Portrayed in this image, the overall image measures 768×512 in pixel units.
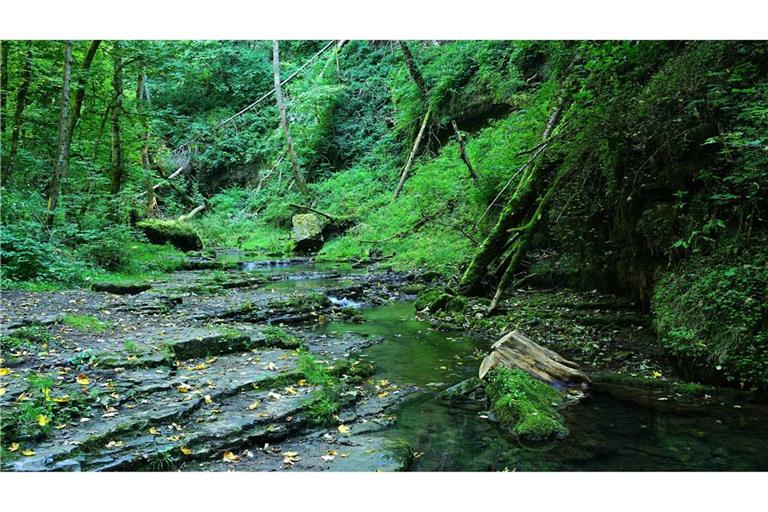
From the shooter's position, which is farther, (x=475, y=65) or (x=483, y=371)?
(x=475, y=65)

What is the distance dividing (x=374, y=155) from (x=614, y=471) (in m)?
23.2

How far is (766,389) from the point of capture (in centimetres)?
526

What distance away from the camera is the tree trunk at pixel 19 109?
1141 centimetres

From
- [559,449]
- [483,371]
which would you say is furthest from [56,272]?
[559,449]

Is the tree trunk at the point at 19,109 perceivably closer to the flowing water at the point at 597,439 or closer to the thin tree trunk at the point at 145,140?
the thin tree trunk at the point at 145,140

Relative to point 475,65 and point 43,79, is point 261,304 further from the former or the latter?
point 475,65

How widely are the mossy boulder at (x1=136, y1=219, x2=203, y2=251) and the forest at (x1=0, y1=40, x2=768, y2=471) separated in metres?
0.37

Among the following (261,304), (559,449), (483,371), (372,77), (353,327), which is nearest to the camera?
(559,449)

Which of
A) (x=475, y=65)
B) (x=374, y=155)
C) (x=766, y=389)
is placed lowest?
(x=766, y=389)

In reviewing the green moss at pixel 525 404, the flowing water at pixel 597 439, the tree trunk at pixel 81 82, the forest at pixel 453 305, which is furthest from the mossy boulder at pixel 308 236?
the green moss at pixel 525 404

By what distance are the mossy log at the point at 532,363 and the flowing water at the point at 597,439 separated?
0.44 metres

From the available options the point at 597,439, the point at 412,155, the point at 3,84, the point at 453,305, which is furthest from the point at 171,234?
the point at 597,439

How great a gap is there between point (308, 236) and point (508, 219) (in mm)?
12231

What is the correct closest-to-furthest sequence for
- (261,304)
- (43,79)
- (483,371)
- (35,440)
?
(35,440) → (483,371) → (261,304) → (43,79)
